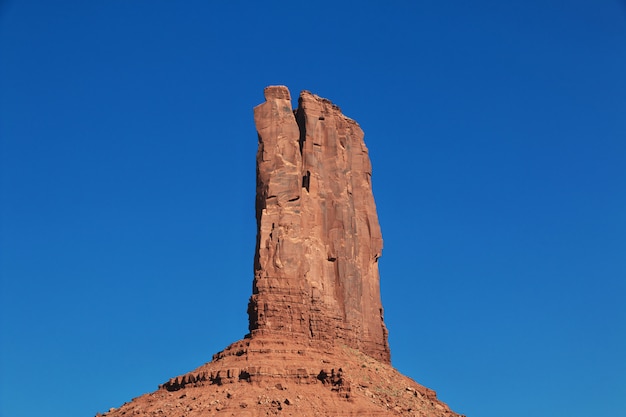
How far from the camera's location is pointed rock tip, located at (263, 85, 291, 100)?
8862 centimetres

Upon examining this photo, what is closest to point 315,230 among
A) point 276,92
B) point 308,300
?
point 308,300

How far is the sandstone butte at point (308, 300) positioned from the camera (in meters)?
74.9

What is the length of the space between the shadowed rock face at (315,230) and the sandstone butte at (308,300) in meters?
0.09

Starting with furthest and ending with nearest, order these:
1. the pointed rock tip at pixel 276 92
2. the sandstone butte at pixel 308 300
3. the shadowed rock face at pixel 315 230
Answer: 1. the pointed rock tip at pixel 276 92
2. the shadowed rock face at pixel 315 230
3. the sandstone butte at pixel 308 300

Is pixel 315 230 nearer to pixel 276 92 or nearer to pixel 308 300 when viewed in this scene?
pixel 308 300

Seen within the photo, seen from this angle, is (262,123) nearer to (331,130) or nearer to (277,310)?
(331,130)

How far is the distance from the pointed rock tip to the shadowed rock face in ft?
0.26

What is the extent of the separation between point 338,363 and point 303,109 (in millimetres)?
22130

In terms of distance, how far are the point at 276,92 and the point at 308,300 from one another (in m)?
16.9

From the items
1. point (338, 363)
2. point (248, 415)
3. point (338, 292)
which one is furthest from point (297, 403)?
point (338, 292)

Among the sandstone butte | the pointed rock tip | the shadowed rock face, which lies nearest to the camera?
the sandstone butte

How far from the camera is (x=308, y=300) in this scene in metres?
84.2

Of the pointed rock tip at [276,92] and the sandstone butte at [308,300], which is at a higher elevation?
the pointed rock tip at [276,92]

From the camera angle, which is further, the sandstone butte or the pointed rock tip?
the pointed rock tip
